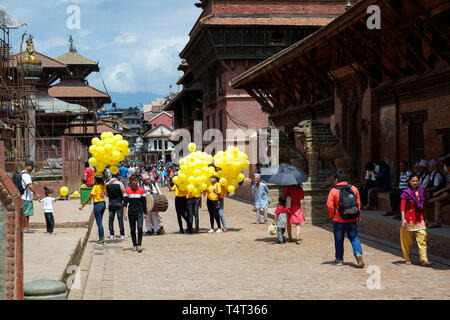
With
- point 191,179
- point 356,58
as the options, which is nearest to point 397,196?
point 191,179

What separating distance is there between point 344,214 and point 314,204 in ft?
28.8

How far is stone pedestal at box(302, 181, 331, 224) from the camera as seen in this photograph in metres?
20.9

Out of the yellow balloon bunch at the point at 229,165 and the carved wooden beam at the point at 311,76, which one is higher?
the carved wooden beam at the point at 311,76

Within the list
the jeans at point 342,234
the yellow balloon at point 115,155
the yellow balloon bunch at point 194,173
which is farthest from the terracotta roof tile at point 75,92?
the jeans at point 342,234

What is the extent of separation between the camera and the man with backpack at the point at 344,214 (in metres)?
12.2

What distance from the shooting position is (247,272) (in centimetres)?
1166

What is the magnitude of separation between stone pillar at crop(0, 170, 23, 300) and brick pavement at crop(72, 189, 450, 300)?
256cm

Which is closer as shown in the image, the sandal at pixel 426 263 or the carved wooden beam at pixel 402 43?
the sandal at pixel 426 263

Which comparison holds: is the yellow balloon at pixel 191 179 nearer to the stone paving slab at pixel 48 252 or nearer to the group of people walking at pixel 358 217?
the stone paving slab at pixel 48 252

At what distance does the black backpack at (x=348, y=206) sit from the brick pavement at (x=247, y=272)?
36.2 inches

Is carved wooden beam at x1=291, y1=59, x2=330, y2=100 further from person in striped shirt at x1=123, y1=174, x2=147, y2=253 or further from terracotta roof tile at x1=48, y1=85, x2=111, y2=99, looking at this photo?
terracotta roof tile at x1=48, y1=85, x2=111, y2=99

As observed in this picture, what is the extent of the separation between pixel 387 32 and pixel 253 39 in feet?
82.4

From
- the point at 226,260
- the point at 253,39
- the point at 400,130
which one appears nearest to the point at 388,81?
the point at 400,130
